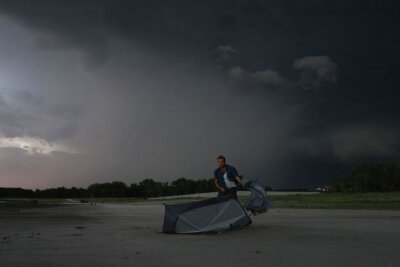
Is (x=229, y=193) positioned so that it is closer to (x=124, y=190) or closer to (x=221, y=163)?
(x=221, y=163)

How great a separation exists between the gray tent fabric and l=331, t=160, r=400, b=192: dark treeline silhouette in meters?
103

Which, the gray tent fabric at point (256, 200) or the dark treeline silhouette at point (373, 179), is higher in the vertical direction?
the dark treeline silhouette at point (373, 179)

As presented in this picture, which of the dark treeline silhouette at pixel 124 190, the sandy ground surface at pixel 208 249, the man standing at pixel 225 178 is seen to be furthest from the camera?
the dark treeline silhouette at pixel 124 190

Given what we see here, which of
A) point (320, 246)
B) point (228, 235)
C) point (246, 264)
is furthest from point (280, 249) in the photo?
point (228, 235)

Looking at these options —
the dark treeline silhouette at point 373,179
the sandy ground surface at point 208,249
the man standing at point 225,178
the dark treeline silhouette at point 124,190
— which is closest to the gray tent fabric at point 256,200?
the man standing at point 225,178

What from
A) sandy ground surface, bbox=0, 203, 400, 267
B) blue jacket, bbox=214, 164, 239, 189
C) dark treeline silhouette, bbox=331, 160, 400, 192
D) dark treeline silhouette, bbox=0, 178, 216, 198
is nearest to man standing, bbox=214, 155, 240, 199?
blue jacket, bbox=214, 164, 239, 189

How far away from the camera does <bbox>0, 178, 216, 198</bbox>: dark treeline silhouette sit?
136 metres

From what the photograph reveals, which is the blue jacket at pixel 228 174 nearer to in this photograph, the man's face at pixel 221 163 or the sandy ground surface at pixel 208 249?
the man's face at pixel 221 163

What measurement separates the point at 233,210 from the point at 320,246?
11.4ft

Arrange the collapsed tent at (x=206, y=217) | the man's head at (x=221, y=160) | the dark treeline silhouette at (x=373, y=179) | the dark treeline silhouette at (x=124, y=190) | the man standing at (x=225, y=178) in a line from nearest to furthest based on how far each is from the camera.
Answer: the collapsed tent at (x=206, y=217) → the man standing at (x=225, y=178) → the man's head at (x=221, y=160) → the dark treeline silhouette at (x=373, y=179) → the dark treeline silhouette at (x=124, y=190)

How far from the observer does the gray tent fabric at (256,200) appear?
13.0 meters

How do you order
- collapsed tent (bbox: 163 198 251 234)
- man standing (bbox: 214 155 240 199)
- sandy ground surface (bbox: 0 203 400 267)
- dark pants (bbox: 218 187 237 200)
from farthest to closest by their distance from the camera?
man standing (bbox: 214 155 240 199)
dark pants (bbox: 218 187 237 200)
collapsed tent (bbox: 163 198 251 234)
sandy ground surface (bbox: 0 203 400 267)

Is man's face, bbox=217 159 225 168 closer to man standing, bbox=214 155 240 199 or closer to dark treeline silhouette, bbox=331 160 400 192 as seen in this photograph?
man standing, bbox=214 155 240 199

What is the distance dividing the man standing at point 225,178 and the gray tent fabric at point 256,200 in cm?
47
